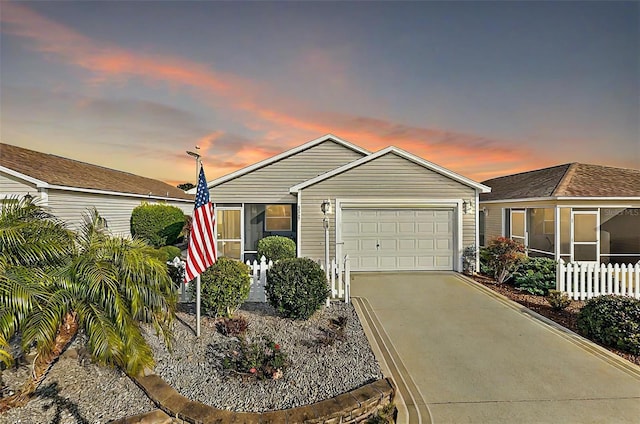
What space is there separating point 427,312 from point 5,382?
283 inches

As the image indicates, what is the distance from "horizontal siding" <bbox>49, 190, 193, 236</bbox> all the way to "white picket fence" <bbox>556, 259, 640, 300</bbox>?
1448 centimetres

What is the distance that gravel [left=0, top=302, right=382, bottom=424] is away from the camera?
3.32 metres

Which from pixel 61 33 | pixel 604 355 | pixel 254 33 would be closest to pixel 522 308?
pixel 604 355

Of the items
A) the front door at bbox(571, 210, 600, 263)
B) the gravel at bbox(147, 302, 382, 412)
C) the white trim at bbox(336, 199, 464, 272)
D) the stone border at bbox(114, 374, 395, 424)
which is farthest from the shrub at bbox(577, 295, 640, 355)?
the front door at bbox(571, 210, 600, 263)

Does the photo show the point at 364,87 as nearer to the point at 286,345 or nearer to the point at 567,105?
the point at 567,105

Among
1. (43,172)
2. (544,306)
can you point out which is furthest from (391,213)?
(43,172)

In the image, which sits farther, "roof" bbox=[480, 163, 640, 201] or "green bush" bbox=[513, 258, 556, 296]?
"roof" bbox=[480, 163, 640, 201]

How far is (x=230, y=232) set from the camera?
12312mm

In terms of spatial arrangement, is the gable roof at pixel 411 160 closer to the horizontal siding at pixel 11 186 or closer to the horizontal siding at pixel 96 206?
the horizontal siding at pixel 96 206

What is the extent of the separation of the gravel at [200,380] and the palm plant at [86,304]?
0.82 feet

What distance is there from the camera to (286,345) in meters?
4.84

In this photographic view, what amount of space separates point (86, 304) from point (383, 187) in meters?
9.06

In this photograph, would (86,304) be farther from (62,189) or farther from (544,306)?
(62,189)

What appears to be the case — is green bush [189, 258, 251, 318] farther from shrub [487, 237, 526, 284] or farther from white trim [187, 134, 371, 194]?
shrub [487, 237, 526, 284]
